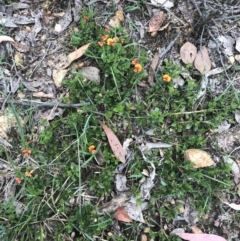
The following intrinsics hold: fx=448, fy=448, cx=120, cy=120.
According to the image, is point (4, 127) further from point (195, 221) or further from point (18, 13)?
point (195, 221)

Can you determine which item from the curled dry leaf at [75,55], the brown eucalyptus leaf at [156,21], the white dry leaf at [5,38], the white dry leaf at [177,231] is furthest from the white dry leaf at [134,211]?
the white dry leaf at [5,38]

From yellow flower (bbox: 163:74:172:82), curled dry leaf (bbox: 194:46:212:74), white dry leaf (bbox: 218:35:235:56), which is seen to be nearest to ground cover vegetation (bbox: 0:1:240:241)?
yellow flower (bbox: 163:74:172:82)

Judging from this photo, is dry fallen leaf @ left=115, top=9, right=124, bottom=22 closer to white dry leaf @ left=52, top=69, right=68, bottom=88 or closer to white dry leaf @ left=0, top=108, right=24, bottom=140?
white dry leaf @ left=52, top=69, right=68, bottom=88

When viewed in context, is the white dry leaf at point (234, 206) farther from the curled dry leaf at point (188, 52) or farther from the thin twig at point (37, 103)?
the thin twig at point (37, 103)

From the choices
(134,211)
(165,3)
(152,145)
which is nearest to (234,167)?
(152,145)

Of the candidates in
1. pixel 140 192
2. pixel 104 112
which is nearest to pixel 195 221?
pixel 140 192

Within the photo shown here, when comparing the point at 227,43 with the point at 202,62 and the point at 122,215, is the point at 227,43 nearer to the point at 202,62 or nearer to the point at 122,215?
the point at 202,62
